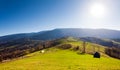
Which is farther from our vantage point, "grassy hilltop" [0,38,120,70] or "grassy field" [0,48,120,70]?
"grassy hilltop" [0,38,120,70]

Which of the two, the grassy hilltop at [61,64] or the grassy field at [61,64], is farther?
the grassy hilltop at [61,64]

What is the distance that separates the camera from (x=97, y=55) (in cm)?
10444
